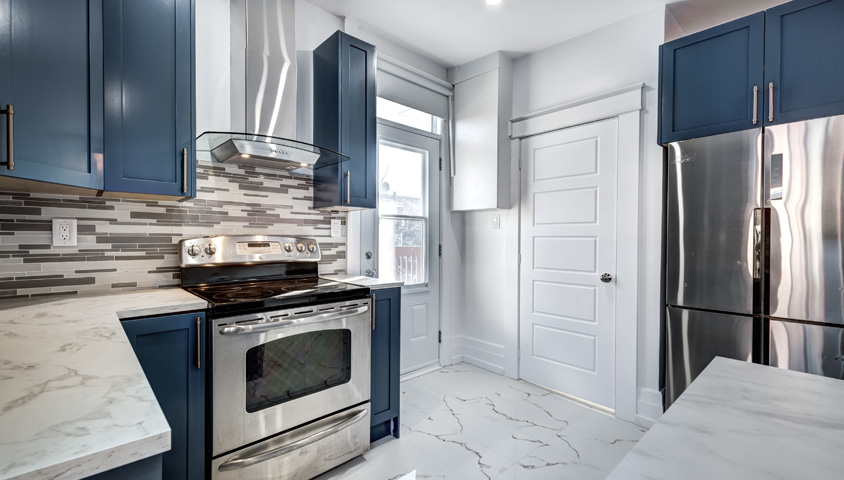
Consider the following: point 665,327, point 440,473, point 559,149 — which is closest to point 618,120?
point 559,149

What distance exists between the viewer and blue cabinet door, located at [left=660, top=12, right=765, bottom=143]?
79.8 inches

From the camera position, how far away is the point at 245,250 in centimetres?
222

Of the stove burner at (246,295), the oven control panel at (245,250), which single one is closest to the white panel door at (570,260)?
the oven control panel at (245,250)

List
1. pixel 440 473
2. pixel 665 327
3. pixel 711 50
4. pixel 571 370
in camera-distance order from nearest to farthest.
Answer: pixel 440 473
pixel 711 50
pixel 665 327
pixel 571 370

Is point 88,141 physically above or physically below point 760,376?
above

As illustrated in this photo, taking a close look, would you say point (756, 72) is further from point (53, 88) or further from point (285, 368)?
point (53, 88)

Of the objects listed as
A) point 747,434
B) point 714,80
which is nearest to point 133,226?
point 747,434

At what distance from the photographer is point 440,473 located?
1991 mm

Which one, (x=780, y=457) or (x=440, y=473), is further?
(x=440, y=473)

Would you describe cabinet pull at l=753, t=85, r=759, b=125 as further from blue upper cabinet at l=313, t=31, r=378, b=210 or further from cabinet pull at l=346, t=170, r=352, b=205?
cabinet pull at l=346, t=170, r=352, b=205

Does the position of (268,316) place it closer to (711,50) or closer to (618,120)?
(618,120)

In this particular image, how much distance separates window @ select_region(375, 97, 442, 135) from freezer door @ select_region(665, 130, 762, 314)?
191 centimetres

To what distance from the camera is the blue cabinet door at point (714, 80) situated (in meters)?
2.03

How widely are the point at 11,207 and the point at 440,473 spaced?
2296 mm
